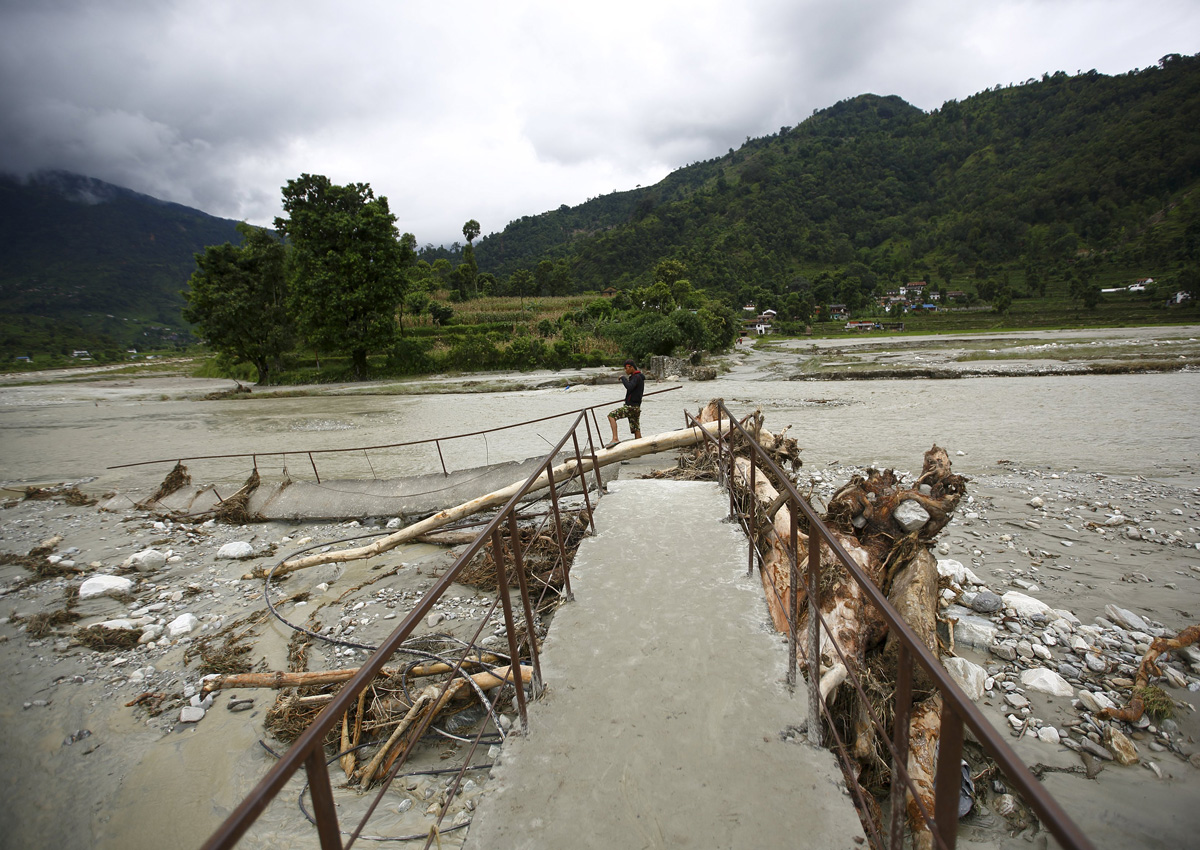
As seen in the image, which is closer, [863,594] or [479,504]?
[863,594]

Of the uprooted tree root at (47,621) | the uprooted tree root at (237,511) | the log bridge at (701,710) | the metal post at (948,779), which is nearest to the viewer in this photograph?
the metal post at (948,779)

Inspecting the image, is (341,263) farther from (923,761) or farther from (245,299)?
(923,761)

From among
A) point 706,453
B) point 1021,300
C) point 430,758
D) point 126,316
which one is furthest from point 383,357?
point 126,316

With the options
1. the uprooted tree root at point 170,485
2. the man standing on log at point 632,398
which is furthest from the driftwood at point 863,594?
the uprooted tree root at point 170,485

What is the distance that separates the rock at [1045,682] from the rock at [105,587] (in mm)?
10063

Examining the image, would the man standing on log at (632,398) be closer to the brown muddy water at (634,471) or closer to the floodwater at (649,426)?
the brown muddy water at (634,471)

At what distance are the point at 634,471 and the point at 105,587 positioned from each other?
802 centimetres

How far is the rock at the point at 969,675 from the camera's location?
161 inches

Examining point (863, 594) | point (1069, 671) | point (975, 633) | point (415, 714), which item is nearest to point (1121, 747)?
point (1069, 671)

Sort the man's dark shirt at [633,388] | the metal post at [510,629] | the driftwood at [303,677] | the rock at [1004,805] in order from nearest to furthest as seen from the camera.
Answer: the metal post at [510,629] → the rock at [1004,805] → the driftwood at [303,677] → the man's dark shirt at [633,388]

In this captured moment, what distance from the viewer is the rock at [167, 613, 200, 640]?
19.5 ft

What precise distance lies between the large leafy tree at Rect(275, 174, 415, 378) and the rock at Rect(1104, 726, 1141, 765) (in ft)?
122

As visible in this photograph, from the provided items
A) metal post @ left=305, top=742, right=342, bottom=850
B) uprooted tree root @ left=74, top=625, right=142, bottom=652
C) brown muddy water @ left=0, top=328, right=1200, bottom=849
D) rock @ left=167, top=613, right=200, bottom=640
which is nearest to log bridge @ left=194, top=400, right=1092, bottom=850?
metal post @ left=305, top=742, right=342, bottom=850

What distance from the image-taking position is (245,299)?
34.5 metres
